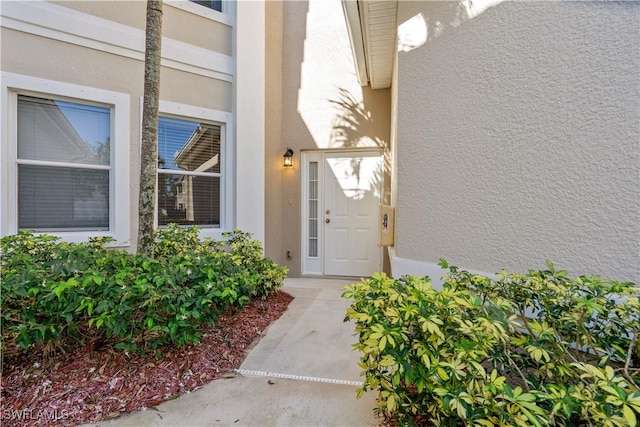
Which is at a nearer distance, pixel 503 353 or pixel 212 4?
pixel 503 353

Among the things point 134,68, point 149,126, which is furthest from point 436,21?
point 134,68

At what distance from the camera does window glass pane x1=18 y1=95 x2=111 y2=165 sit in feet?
11.6

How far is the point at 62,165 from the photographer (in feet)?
12.1

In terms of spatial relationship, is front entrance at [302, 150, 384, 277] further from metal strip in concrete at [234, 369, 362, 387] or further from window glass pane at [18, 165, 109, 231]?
metal strip in concrete at [234, 369, 362, 387]

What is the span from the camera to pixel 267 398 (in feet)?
7.05

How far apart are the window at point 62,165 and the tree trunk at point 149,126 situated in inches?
52.6

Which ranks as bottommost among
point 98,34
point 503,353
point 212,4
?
point 503,353

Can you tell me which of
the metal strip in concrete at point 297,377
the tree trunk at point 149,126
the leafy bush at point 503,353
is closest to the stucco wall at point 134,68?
the tree trunk at point 149,126

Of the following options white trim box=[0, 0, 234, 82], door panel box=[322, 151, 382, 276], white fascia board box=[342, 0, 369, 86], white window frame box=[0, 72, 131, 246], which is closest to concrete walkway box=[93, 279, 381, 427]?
door panel box=[322, 151, 382, 276]

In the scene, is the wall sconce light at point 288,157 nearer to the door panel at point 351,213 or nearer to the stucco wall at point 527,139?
the door panel at point 351,213

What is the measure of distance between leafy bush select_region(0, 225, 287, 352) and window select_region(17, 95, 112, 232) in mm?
994

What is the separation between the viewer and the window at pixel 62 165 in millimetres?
3543

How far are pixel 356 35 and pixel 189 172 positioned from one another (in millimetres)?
3080

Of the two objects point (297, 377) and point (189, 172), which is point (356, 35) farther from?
point (297, 377)
